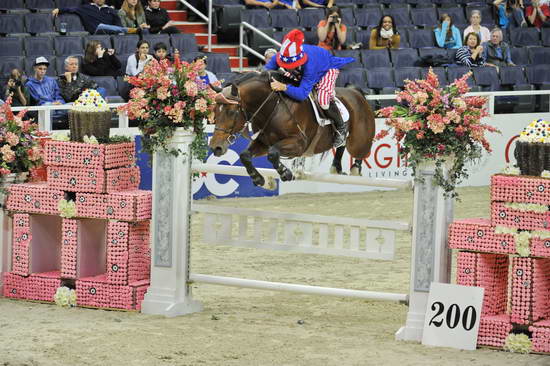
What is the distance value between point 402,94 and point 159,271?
7.99 feet

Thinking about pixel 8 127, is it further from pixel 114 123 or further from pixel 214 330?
pixel 114 123

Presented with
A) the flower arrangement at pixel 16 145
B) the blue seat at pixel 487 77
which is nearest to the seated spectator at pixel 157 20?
the blue seat at pixel 487 77

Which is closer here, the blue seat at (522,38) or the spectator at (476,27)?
the spectator at (476,27)

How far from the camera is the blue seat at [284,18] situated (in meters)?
18.3

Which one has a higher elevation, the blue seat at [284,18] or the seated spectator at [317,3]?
the seated spectator at [317,3]

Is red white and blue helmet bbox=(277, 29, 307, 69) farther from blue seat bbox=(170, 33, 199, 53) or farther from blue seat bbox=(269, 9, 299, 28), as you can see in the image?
blue seat bbox=(269, 9, 299, 28)

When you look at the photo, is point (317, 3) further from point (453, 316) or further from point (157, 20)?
point (453, 316)

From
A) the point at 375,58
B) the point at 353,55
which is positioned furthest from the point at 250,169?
the point at 375,58

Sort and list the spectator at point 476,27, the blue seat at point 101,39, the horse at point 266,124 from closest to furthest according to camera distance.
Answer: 1. the horse at point 266,124
2. the blue seat at point 101,39
3. the spectator at point 476,27

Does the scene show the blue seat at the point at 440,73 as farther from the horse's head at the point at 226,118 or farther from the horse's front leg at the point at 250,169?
the horse's head at the point at 226,118

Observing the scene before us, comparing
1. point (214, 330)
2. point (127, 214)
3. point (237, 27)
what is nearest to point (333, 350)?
point (214, 330)

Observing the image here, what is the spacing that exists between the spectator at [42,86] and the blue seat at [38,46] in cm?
129

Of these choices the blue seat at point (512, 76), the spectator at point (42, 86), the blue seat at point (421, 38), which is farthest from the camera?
the blue seat at point (421, 38)

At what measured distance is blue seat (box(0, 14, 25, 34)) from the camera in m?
15.8
